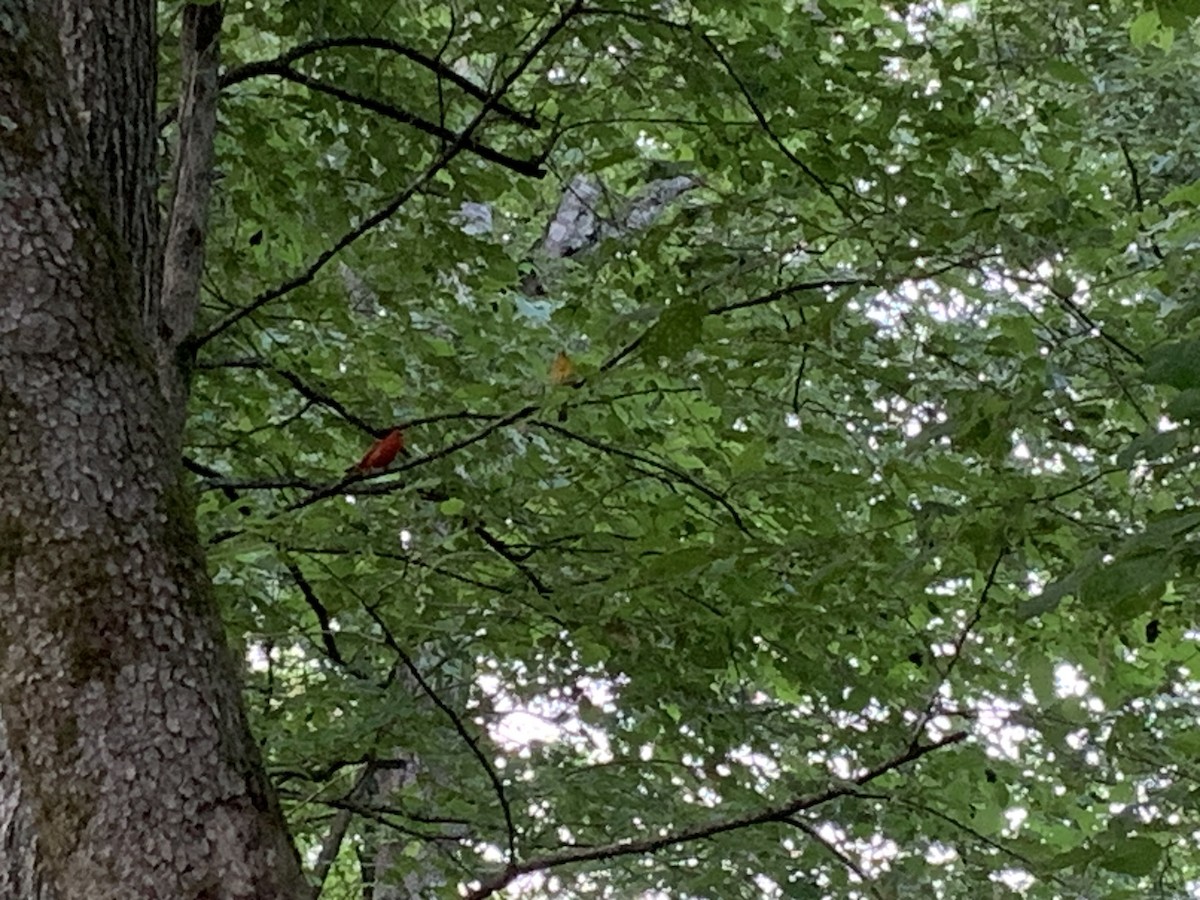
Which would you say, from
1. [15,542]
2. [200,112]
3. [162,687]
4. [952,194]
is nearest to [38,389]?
[15,542]

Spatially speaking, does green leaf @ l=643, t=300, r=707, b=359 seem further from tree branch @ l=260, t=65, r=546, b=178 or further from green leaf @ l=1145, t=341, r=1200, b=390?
tree branch @ l=260, t=65, r=546, b=178

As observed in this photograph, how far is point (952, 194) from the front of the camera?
2.72m

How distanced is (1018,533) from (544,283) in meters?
3.58

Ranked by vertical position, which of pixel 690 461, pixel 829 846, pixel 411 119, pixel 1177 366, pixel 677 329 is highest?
pixel 411 119

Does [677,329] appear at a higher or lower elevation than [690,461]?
lower

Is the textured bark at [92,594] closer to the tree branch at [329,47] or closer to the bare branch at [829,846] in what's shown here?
the bare branch at [829,846]

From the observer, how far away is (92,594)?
108cm

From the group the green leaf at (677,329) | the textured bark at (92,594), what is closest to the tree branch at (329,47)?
the green leaf at (677,329)

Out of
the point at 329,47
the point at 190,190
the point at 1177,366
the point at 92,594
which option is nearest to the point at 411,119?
the point at 329,47

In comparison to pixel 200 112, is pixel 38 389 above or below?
below

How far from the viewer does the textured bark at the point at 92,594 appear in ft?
3.22

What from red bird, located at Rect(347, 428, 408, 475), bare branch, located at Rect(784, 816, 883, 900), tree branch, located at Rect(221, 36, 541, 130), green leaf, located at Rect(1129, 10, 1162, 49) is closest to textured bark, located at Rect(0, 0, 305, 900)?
bare branch, located at Rect(784, 816, 883, 900)

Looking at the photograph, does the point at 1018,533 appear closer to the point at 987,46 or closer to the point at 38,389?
the point at 38,389

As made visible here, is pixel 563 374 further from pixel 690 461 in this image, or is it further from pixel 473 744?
pixel 690 461
